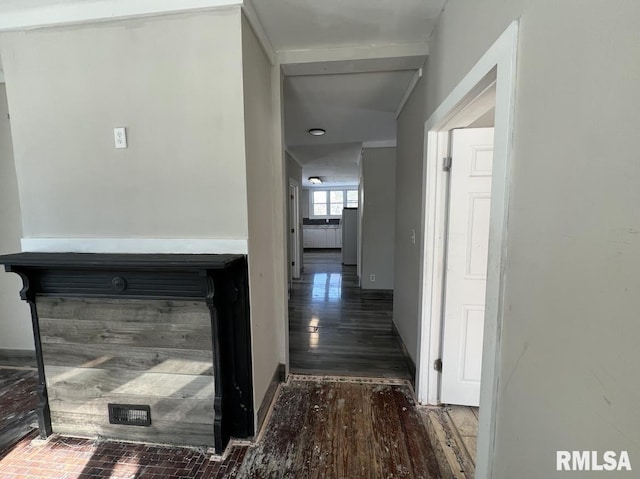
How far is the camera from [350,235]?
6684mm

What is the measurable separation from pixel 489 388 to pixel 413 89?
7.04 ft

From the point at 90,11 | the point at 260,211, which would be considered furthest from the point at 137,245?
the point at 90,11

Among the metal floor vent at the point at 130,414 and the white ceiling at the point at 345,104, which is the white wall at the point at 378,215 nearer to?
the white ceiling at the point at 345,104

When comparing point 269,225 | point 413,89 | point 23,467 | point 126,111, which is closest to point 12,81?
point 126,111

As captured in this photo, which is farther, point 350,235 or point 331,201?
point 331,201

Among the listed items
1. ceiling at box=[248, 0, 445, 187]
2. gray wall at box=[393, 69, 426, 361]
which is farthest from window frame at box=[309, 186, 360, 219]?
gray wall at box=[393, 69, 426, 361]

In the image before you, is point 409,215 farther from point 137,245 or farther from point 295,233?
point 295,233

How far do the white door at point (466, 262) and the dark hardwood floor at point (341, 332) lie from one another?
21.1 inches

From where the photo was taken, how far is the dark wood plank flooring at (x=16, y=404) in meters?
1.67

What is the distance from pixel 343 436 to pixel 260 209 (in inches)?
57.6

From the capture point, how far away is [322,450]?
5.13 ft

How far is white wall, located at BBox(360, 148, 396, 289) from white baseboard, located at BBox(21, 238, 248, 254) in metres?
3.15

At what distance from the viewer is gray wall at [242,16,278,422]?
60.0 inches

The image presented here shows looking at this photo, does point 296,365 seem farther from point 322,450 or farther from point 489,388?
point 489,388
